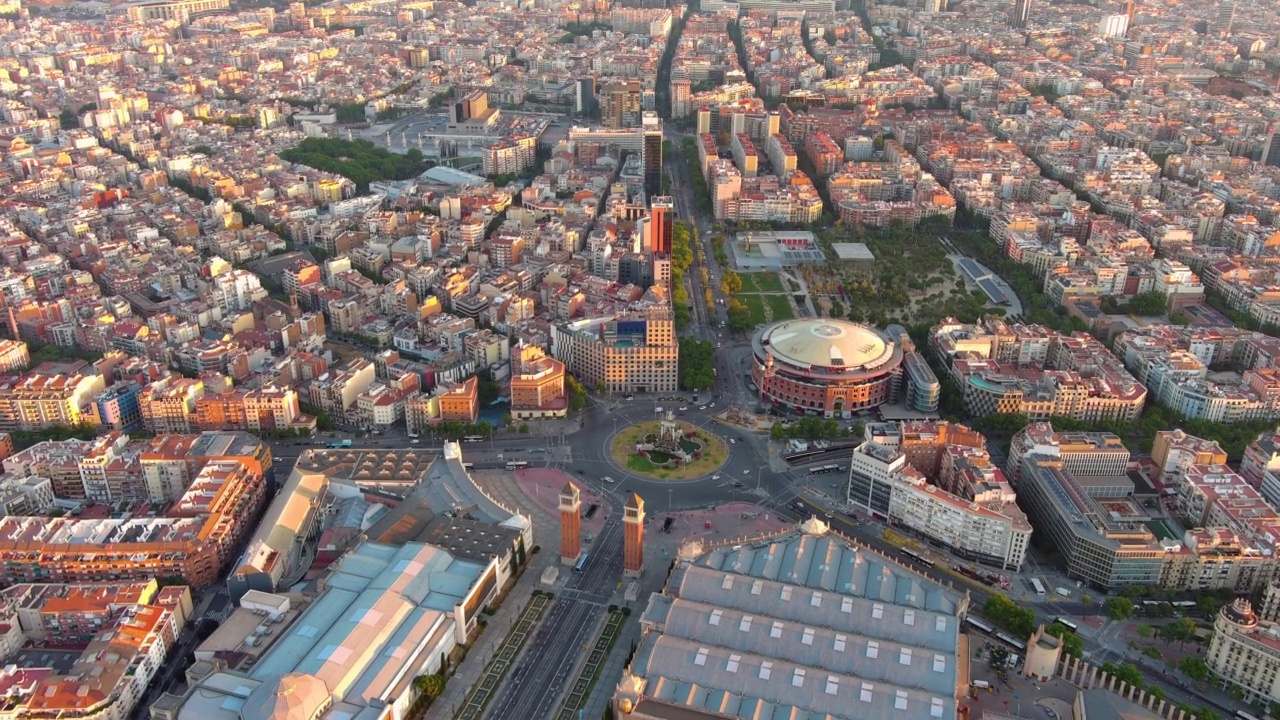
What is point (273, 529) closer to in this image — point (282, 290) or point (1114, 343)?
point (282, 290)

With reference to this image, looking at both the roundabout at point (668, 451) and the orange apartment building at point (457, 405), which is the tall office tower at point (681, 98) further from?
the orange apartment building at point (457, 405)

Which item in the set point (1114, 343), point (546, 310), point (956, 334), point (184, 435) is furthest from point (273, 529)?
point (1114, 343)

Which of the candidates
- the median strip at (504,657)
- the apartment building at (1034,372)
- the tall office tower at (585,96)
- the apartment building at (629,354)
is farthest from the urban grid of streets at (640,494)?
the tall office tower at (585,96)

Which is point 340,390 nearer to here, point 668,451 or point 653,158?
point 668,451

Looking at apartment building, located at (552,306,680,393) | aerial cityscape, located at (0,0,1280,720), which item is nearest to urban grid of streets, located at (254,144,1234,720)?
aerial cityscape, located at (0,0,1280,720)

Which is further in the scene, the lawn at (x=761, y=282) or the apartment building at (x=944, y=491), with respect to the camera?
the lawn at (x=761, y=282)
